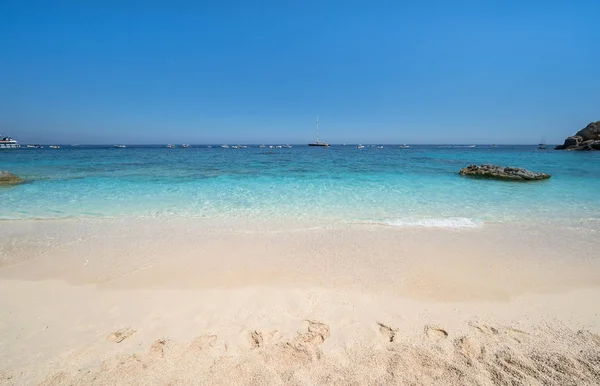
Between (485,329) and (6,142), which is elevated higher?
(6,142)

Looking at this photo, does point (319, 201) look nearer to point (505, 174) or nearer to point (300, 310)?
point (300, 310)

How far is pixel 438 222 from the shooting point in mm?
6891

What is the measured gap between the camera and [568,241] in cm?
555

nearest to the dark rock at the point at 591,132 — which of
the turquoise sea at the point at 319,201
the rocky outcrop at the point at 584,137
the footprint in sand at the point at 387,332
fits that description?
the rocky outcrop at the point at 584,137

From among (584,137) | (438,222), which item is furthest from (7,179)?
(584,137)

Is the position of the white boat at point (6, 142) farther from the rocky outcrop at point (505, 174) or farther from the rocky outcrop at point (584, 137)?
the rocky outcrop at point (584, 137)

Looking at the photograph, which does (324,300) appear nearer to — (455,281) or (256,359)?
(256,359)

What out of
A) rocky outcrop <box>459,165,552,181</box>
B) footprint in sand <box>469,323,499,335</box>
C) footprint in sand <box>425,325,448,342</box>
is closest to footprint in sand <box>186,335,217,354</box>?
footprint in sand <box>425,325,448,342</box>

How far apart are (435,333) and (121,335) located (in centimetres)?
321

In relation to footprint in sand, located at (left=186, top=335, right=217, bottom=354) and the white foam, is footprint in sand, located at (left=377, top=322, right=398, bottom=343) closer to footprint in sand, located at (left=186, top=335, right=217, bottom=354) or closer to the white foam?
footprint in sand, located at (left=186, top=335, right=217, bottom=354)

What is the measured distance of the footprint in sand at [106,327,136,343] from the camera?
2.75 m

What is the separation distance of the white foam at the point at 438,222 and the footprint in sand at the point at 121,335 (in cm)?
555

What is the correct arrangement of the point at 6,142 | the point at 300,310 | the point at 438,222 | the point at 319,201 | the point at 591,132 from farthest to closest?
the point at 6,142 → the point at 591,132 → the point at 319,201 → the point at 438,222 → the point at 300,310

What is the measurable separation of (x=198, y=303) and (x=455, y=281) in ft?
11.5
